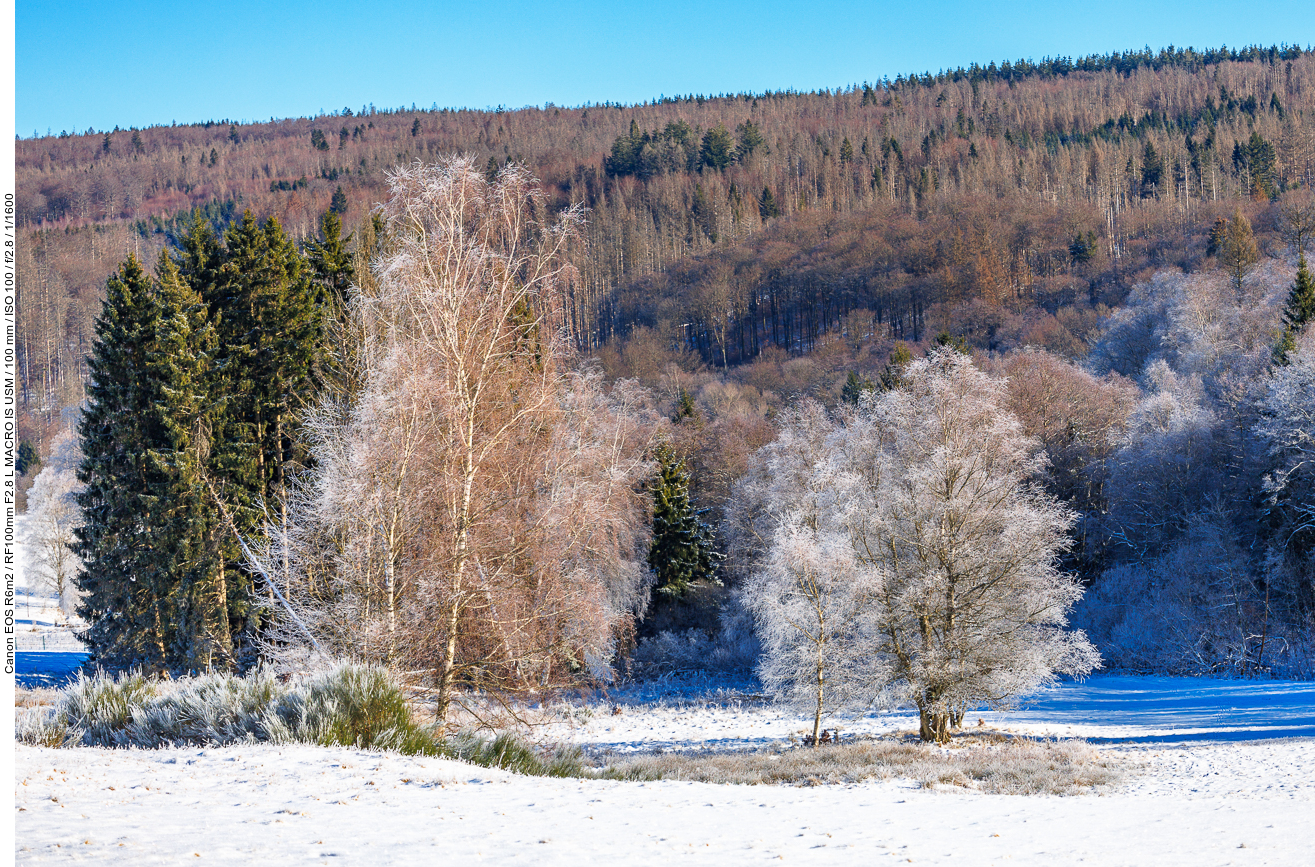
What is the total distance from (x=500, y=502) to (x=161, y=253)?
56.9 ft

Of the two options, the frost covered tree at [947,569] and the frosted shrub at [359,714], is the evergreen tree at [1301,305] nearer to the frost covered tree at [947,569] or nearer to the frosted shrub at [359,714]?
the frost covered tree at [947,569]

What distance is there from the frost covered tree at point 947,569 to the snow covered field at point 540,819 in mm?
8608

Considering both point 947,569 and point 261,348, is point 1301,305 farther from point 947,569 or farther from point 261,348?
point 261,348

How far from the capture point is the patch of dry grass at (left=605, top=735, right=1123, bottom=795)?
15.8 meters

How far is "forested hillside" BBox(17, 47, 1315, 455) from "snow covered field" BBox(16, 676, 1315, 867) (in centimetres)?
7269

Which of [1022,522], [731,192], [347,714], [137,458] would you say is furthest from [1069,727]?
[731,192]

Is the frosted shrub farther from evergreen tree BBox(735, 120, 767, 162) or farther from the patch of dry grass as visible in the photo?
evergreen tree BBox(735, 120, 767, 162)

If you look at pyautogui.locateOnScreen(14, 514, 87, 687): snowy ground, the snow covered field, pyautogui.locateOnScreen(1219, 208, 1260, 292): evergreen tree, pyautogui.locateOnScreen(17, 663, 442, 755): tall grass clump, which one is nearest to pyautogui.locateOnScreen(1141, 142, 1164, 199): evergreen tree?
pyautogui.locateOnScreen(1219, 208, 1260, 292): evergreen tree

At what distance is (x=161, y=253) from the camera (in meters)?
26.2

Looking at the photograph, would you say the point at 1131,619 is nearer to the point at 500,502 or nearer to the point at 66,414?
the point at 500,502

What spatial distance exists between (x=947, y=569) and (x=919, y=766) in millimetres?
6798

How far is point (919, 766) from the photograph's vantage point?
1820 centimetres

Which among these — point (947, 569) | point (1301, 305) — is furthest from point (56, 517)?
point (1301, 305)

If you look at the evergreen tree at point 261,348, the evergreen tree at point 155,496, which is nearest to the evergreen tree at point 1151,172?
the evergreen tree at point 261,348
